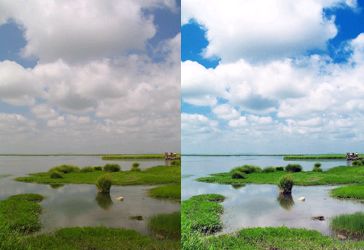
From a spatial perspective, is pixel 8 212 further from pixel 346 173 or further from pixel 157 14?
pixel 346 173

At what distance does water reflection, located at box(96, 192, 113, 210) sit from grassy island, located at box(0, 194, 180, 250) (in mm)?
1177

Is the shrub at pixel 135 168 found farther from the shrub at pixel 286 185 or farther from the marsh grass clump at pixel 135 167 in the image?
the shrub at pixel 286 185

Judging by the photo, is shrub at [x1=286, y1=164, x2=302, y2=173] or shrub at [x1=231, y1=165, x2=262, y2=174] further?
shrub at [x1=286, y1=164, x2=302, y2=173]

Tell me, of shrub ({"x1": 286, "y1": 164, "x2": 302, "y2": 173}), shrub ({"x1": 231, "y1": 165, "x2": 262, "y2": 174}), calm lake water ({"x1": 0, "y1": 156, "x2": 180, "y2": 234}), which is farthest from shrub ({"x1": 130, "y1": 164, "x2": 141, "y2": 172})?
shrub ({"x1": 286, "y1": 164, "x2": 302, "y2": 173})

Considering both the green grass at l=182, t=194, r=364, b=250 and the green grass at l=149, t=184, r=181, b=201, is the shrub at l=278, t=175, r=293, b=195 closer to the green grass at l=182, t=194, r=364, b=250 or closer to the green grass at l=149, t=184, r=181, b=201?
the green grass at l=149, t=184, r=181, b=201

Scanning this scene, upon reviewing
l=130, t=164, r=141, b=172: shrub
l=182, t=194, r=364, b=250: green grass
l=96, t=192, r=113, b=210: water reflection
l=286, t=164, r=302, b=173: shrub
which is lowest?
l=182, t=194, r=364, b=250: green grass

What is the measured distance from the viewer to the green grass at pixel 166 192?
319 inches

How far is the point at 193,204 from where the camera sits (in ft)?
30.7

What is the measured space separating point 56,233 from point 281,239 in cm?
310

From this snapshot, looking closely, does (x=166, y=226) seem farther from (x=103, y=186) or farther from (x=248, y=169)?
(x=248, y=169)

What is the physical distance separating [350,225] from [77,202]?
4.66 metres

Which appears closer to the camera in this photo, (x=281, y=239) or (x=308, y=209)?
(x=281, y=239)


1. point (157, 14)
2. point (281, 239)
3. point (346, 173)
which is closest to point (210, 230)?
point (281, 239)

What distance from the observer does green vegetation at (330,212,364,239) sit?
6746 millimetres
